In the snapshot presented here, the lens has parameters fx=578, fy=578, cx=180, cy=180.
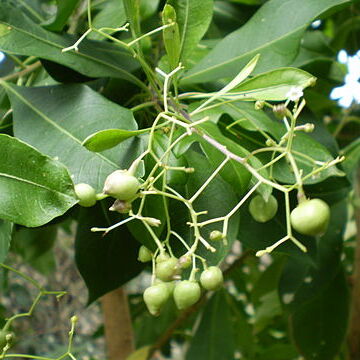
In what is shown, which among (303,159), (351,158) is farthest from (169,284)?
(351,158)

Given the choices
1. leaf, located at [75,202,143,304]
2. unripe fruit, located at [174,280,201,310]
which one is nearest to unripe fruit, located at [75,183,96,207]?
unripe fruit, located at [174,280,201,310]

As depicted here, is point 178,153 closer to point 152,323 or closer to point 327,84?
point 327,84

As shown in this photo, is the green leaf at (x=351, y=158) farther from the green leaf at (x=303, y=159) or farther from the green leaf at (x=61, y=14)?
the green leaf at (x=61, y=14)

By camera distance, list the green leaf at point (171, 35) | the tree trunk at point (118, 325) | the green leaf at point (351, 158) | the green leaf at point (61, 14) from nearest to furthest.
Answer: the green leaf at point (171, 35), the green leaf at point (61, 14), the green leaf at point (351, 158), the tree trunk at point (118, 325)

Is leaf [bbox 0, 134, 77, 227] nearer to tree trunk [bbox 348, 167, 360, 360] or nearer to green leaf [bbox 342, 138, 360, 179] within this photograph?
green leaf [bbox 342, 138, 360, 179]

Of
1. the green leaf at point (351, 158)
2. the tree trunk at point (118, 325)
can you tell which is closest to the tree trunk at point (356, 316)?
the green leaf at point (351, 158)

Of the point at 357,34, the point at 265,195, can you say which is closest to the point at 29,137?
the point at 265,195

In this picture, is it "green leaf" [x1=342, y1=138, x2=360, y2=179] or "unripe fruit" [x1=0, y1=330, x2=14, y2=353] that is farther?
"green leaf" [x1=342, y1=138, x2=360, y2=179]
